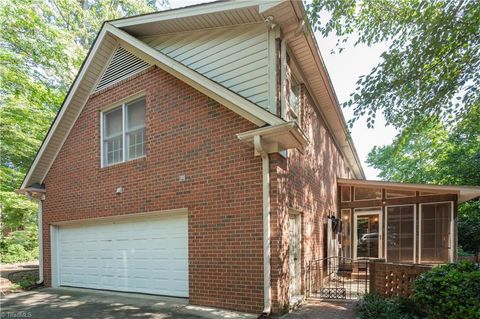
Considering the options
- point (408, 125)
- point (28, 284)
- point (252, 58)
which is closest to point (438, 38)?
point (408, 125)

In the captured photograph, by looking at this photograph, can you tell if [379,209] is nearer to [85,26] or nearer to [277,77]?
[277,77]

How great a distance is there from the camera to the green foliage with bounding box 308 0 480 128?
5.58 metres

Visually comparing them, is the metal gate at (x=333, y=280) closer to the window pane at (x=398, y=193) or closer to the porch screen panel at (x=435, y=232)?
the porch screen panel at (x=435, y=232)

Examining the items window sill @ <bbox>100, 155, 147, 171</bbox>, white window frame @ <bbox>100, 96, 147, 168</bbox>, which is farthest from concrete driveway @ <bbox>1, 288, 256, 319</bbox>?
white window frame @ <bbox>100, 96, 147, 168</bbox>

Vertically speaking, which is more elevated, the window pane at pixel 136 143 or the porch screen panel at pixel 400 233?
the window pane at pixel 136 143

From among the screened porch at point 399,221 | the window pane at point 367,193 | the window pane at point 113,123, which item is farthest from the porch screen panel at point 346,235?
the window pane at point 113,123

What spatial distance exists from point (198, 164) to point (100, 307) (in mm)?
4043

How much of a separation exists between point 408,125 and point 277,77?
10.4ft

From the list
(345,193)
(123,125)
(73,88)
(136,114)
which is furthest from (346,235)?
(73,88)

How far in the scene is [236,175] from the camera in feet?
21.2

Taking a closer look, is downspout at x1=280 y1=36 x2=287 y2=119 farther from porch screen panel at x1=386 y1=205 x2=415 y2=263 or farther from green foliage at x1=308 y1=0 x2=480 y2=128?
porch screen panel at x1=386 y1=205 x2=415 y2=263

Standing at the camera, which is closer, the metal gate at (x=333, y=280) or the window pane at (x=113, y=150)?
the metal gate at (x=333, y=280)

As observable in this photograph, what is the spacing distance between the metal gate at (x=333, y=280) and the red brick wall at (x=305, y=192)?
1.42 feet

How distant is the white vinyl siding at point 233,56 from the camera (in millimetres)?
6719
